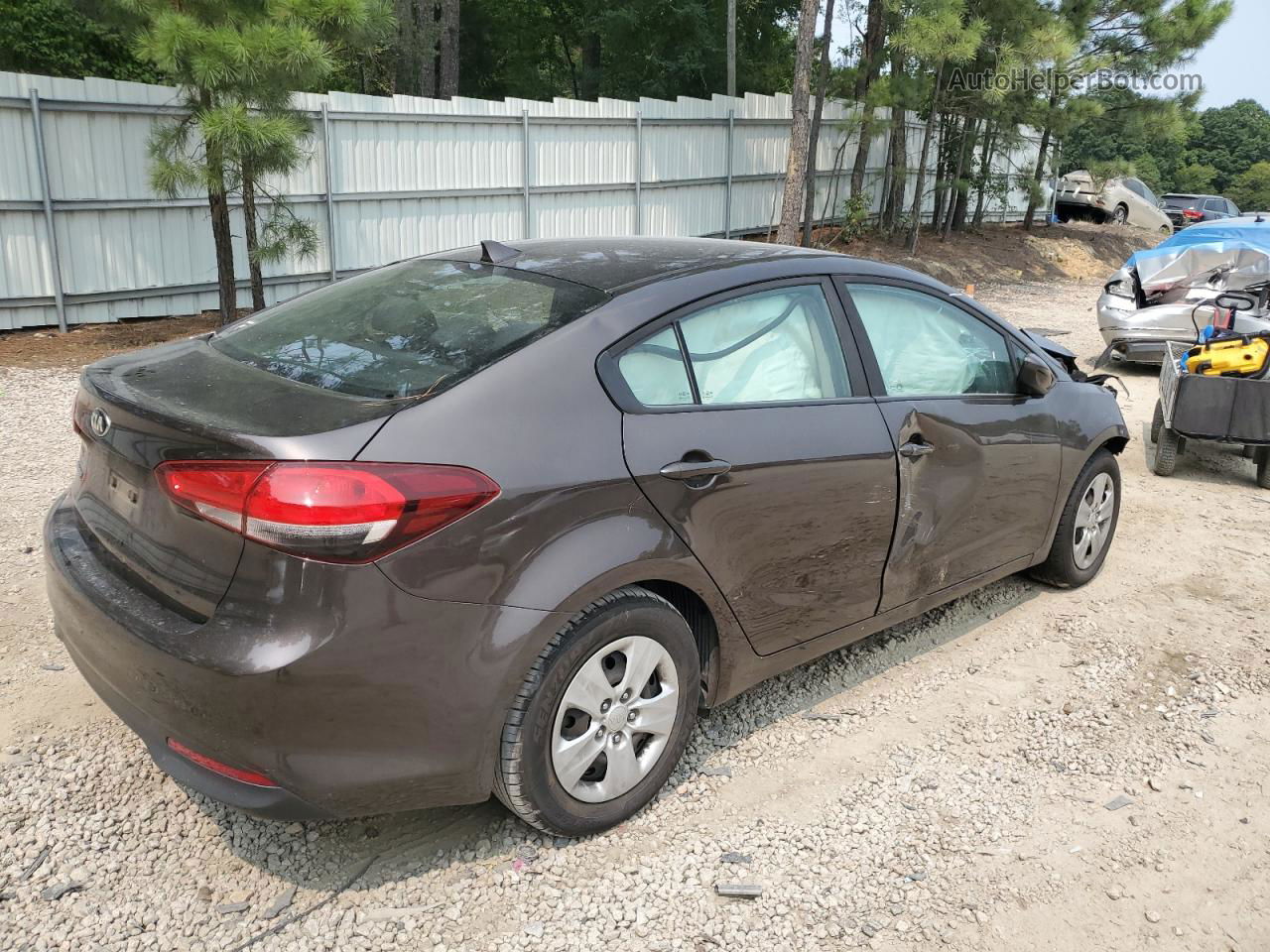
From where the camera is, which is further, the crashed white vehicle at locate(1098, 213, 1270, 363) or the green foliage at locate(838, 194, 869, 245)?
the green foliage at locate(838, 194, 869, 245)

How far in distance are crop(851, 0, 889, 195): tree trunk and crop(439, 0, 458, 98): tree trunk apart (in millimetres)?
9157

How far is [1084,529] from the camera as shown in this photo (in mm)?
5031

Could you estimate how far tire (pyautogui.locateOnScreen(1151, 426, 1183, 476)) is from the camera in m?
7.15

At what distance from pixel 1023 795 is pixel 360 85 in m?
28.5

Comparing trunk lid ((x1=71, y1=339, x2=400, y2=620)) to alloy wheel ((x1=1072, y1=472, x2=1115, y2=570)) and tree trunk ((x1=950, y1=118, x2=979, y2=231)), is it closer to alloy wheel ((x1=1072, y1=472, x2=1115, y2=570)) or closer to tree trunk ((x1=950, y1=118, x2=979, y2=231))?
alloy wheel ((x1=1072, y1=472, x2=1115, y2=570))

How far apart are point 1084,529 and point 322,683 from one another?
147 inches

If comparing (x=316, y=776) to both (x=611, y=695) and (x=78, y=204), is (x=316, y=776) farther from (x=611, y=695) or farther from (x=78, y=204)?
(x=78, y=204)

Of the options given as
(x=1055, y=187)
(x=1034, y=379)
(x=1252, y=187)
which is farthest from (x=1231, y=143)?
(x=1034, y=379)

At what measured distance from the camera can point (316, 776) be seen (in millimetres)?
2598

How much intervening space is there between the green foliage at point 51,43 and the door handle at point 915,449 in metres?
19.5

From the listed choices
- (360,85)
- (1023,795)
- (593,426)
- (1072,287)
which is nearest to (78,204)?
(593,426)

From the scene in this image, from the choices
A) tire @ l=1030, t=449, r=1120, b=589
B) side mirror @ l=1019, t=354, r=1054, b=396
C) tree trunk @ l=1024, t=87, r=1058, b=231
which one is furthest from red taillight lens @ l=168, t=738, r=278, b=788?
tree trunk @ l=1024, t=87, r=1058, b=231

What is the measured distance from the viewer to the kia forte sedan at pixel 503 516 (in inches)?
101

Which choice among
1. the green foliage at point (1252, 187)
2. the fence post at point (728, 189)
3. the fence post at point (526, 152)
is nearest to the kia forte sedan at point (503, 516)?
the fence post at point (526, 152)
